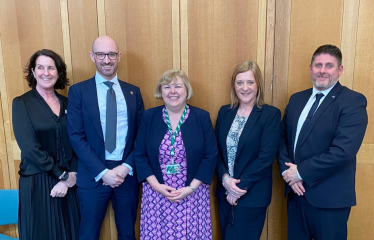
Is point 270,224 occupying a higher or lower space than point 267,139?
lower

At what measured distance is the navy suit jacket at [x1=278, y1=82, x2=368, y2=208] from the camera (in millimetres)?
1811

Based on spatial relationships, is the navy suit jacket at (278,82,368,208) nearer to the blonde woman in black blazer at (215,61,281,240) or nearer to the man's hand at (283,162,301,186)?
the man's hand at (283,162,301,186)

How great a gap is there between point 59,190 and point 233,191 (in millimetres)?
1308

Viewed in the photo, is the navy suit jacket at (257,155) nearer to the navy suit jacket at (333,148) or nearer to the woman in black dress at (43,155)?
the navy suit jacket at (333,148)

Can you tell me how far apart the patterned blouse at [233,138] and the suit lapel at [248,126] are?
0.05m

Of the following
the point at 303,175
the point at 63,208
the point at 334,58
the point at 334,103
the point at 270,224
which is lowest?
the point at 270,224

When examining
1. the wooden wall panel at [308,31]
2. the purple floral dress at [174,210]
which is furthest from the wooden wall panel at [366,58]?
the purple floral dress at [174,210]

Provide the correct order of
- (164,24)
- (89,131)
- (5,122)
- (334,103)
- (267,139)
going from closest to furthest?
1. (334,103)
2. (267,139)
3. (89,131)
4. (164,24)
5. (5,122)

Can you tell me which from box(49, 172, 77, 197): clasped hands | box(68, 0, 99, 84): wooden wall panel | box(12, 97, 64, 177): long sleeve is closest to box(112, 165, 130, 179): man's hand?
box(49, 172, 77, 197): clasped hands

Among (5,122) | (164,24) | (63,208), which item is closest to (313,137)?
(164,24)

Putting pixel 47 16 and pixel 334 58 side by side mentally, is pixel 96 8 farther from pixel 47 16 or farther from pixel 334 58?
pixel 334 58

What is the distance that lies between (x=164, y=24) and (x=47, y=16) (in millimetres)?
1048

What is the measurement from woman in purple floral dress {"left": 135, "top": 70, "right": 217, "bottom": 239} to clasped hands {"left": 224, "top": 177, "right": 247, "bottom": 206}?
0.46 ft

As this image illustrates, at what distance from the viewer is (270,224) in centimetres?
260
